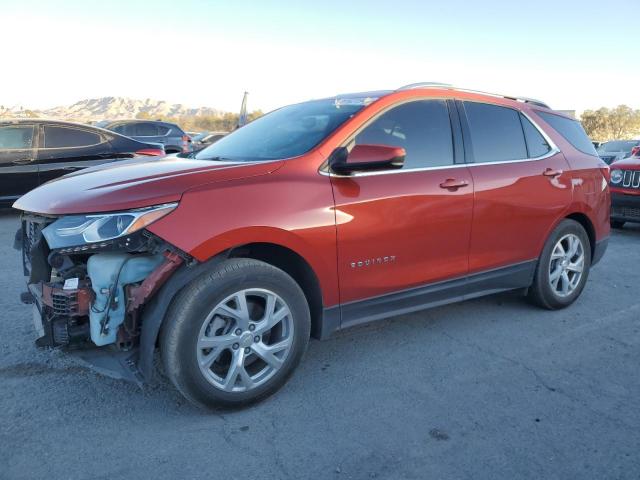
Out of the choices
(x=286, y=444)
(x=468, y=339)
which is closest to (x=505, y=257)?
(x=468, y=339)

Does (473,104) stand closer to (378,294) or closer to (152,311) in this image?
(378,294)

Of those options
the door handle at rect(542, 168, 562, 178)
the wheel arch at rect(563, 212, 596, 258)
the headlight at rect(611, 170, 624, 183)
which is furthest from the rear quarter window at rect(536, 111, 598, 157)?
the headlight at rect(611, 170, 624, 183)

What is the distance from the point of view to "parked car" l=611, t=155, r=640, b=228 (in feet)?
25.9

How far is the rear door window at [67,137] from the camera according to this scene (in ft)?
26.8

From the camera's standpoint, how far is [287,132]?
3652mm

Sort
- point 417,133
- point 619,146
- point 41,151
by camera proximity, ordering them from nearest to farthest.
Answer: point 417,133 → point 41,151 → point 619,146

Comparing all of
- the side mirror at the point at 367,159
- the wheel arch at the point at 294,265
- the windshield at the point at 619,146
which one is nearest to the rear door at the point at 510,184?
the side mirror at the point at 367,159

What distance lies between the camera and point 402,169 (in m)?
3.45

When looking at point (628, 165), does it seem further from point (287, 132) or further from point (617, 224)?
point (287, 132)

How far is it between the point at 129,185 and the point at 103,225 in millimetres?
266

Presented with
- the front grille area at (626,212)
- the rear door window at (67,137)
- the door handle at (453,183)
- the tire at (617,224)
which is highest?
the rear door window at (67,137)

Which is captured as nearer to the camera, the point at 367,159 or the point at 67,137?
the point at 367,159

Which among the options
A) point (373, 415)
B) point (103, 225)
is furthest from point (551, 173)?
point (103, 225)

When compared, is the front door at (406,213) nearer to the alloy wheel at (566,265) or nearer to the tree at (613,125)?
the alloy wheel at (566,265)
